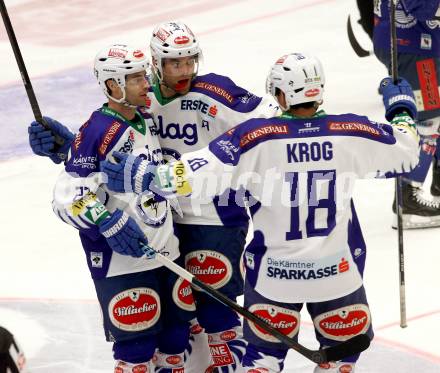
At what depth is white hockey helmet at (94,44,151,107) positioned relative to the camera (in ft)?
16.6

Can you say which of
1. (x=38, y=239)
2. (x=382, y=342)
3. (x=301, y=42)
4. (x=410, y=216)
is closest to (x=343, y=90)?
(x=301, y=42)

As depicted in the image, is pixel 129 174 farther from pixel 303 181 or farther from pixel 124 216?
pixel 303 181

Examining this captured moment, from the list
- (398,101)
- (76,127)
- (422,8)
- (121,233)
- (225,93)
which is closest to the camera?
(121,233)

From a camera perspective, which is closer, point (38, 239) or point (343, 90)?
point (38, 239)

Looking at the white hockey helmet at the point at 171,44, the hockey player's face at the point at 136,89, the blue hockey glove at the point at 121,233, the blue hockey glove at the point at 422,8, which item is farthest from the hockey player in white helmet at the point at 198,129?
the blue hockey glove at the point at 422,8

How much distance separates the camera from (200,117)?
5.42m

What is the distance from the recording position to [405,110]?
16.5ft

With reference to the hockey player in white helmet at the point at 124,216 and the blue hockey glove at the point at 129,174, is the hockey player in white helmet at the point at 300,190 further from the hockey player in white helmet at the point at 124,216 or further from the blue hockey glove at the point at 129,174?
the hockey player in white helmet at the point at 124,216

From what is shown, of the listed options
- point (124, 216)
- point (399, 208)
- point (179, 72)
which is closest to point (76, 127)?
point (399, 208)

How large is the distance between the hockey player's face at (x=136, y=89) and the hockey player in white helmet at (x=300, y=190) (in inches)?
15.5

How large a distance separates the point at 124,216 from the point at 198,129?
699 millimetres

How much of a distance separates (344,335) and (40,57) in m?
8.02

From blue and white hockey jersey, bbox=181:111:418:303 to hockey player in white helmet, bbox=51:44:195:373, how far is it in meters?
0.51

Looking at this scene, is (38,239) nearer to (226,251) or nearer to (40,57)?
(226,251)
